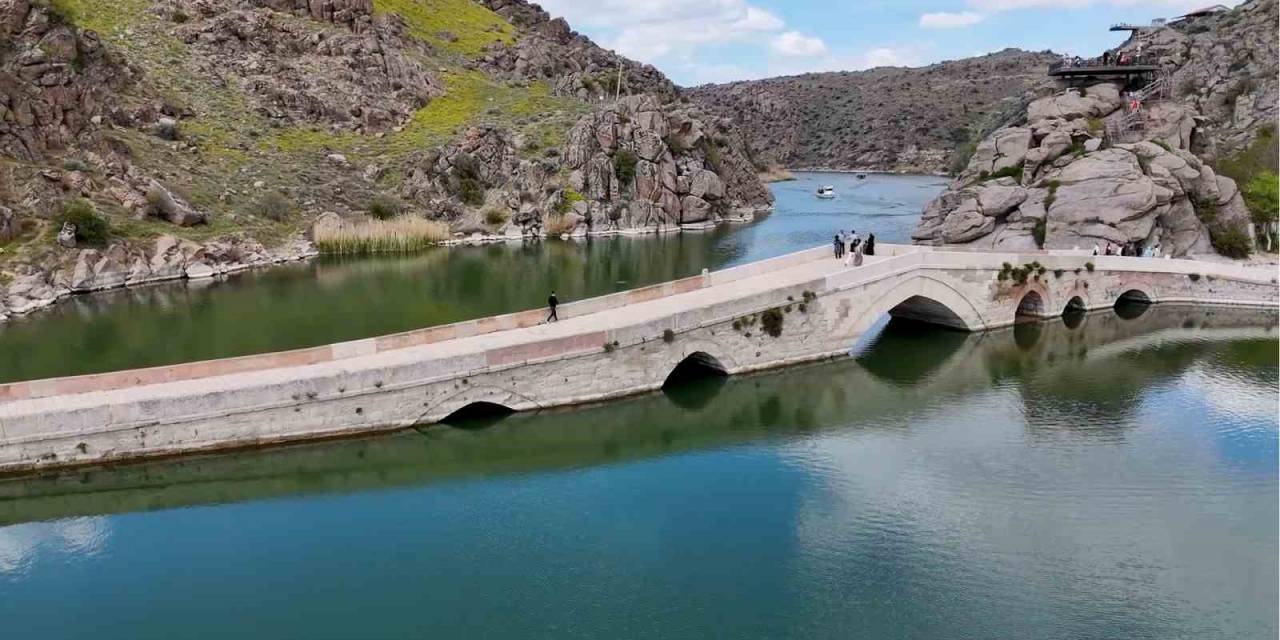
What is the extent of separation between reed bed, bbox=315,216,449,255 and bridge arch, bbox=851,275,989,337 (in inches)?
1414

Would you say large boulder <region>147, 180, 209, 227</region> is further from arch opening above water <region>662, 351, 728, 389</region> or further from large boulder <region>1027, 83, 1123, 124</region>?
large boulder <region>1027, 83, 1123, 124</region>

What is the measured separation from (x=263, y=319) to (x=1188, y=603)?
35.7 metres

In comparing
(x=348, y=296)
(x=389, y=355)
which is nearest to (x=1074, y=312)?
(x=389, y=355)

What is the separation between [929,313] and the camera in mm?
34844

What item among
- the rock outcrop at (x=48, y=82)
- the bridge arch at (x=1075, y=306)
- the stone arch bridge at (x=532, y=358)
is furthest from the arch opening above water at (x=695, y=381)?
the rock outcrop at (x=48, y=82)

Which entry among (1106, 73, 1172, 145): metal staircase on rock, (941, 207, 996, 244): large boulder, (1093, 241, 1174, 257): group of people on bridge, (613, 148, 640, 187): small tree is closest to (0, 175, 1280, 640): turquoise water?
(1093, 241, 1174, 257): group of people on bridge

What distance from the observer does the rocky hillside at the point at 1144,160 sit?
4134cm

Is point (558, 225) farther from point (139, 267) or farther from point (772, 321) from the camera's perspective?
point (772, 321)

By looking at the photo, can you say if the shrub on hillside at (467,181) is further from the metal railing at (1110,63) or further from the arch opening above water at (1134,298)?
the arch opening above water at (1134,298)

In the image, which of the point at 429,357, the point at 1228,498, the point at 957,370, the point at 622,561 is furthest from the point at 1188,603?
the point at 429,357

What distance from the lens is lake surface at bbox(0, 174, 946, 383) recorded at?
33.9 meters

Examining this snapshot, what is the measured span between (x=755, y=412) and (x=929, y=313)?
1189 cm

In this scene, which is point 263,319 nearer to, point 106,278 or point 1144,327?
point 106,278

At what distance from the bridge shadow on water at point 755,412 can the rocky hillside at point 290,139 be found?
86.4ft
